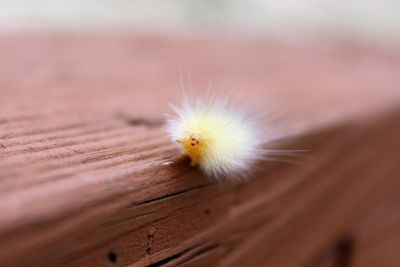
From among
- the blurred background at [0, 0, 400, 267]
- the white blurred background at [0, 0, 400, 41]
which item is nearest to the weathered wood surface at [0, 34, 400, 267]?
the blurred background at [0, 0, 400, 267]

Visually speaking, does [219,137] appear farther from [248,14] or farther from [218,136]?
[248,14]

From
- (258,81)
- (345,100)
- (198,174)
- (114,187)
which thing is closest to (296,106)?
(345,100)

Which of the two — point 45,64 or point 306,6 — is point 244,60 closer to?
point 45,64

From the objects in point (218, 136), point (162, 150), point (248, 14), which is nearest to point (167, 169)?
point (162, 150)

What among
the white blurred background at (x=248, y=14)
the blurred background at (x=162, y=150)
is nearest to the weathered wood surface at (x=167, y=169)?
the blurred background at (x=162, y=150)

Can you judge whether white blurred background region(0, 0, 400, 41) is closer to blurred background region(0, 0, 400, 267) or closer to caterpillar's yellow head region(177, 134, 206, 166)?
blurred background region(0, 0, 400, 267)

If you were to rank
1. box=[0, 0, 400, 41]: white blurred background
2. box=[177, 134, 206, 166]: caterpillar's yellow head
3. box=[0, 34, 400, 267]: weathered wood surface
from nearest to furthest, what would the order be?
box=[0, 34, 400, 267]: weathered wood surface → box=[177, 134, 206, 166]: caterpillar's yellow head → box=[0, 0, 400, 41]: white blurred background

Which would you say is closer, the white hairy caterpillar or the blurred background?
the blurred background
